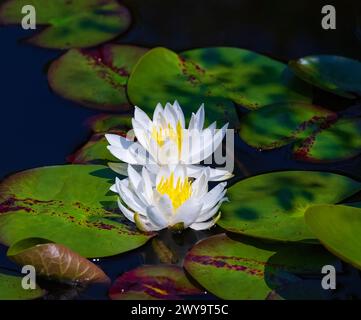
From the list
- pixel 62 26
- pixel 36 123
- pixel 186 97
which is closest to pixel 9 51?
pixel 62 26

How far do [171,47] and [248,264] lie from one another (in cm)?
159

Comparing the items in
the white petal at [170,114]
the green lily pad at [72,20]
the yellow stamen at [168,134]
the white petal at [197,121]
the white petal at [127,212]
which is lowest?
the white petal at [127,212]

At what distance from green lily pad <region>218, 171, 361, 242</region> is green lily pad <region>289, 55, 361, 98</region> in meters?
0.66

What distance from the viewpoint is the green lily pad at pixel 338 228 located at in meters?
2.31

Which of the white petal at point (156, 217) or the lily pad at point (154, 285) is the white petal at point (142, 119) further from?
the lily pad at point (154, 285)

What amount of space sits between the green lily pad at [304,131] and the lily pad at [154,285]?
2.62 ft

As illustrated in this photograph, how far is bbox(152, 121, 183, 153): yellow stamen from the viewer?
2.69 metres

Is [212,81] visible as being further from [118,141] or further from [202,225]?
[202,225]

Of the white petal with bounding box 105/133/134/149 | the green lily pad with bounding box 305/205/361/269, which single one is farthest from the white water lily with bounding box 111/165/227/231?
the green lily pad with bounding box 305/205/361/269

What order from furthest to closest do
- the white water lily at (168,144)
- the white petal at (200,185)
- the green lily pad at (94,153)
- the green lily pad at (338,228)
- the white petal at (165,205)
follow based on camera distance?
the green lily pad at (94,153) → the white water lily at (168,144) → the white petal at (200,185) → the white petal at (165,205) → the green lily pad at (338,228)

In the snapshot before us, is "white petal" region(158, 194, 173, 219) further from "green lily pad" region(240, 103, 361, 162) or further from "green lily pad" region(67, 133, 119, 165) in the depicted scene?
"green lily pad" region(240, 103, 361, 162)

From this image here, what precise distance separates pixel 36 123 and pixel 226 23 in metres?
1.23

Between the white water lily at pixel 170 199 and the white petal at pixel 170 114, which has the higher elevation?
the white petal at pixel 170 114

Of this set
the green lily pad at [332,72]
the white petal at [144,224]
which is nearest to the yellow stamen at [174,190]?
the white petal at [144,224]
